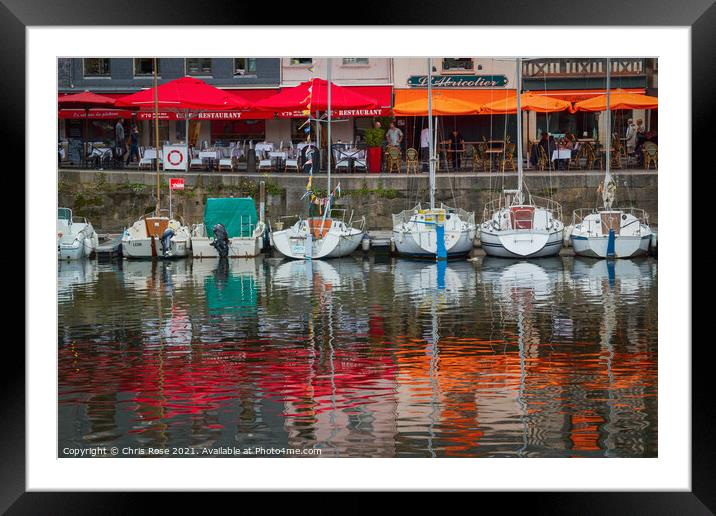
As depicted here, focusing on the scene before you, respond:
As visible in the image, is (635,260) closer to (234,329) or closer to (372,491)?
(234,329)

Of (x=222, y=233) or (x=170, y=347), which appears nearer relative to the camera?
(x=170, y=347)

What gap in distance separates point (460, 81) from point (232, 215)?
10.7 metres

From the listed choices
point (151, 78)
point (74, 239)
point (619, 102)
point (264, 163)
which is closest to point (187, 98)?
point (264, 163)

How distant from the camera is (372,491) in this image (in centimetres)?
621

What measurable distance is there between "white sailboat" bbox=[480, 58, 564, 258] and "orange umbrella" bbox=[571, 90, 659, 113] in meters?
Answer: 2.96

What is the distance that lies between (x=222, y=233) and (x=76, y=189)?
6093mm

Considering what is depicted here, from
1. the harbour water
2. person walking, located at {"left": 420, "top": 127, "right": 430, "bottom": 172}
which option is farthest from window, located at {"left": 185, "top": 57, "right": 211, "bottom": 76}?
the harbour water

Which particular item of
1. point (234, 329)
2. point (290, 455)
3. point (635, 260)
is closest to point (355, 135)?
point (635, 260)

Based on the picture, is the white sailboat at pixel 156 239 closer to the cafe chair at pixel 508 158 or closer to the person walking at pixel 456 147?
the person walking at pixel 456 147

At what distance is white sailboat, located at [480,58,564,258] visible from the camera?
3145 centimetres

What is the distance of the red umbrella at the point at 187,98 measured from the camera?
33219 mm

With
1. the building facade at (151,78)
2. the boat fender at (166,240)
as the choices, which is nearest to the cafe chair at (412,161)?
the building facade at (151,78)
